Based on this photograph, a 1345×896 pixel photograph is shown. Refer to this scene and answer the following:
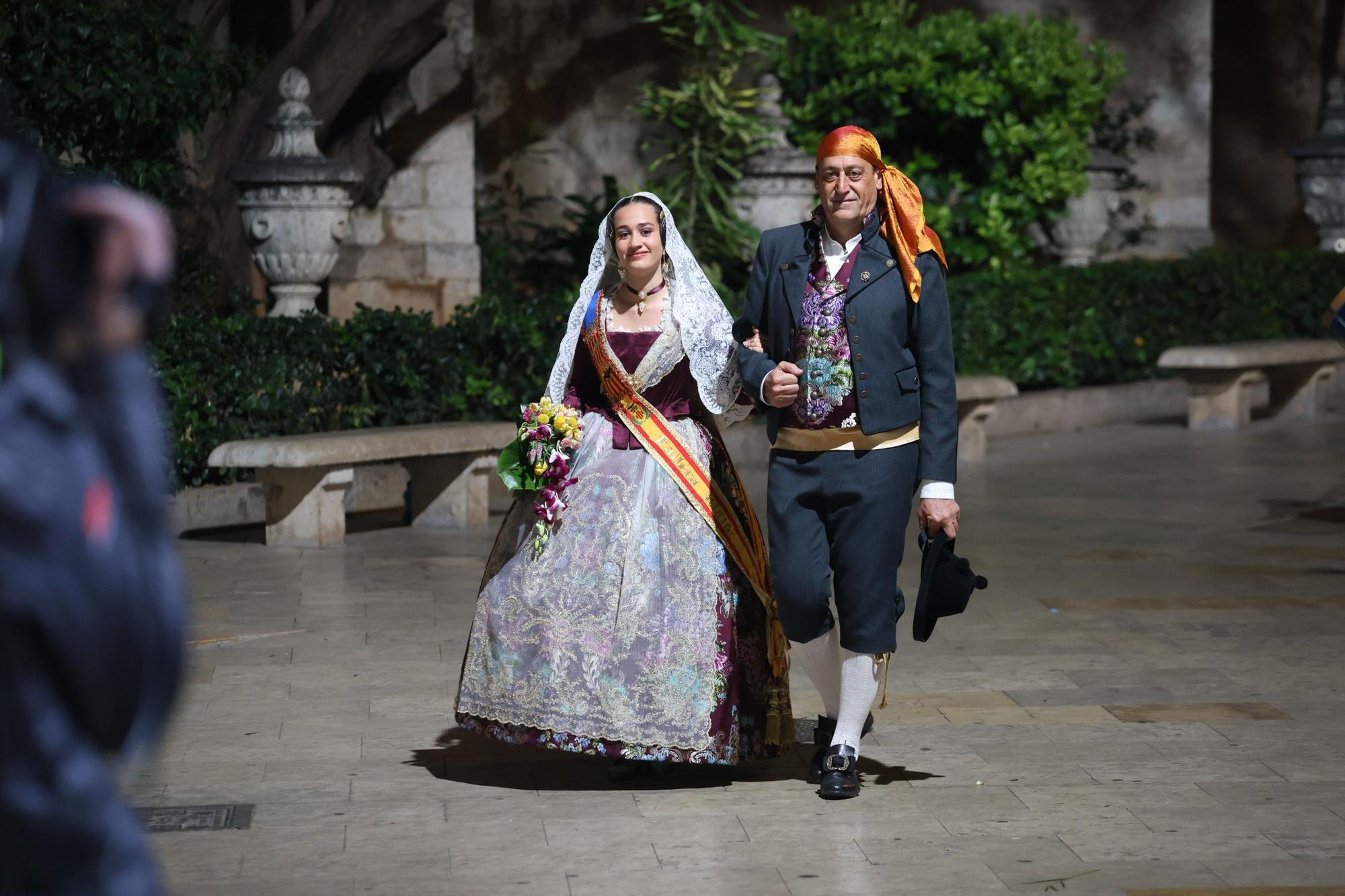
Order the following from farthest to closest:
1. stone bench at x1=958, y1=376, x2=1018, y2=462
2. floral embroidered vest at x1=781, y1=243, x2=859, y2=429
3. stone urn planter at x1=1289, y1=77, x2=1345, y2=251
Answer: stone urn planter at x1=1289, y1=77, x2=1345, y2=251, stone bench at x1=958, y1=376, x2=1018, y2=462, floral embroidered vest at x1=781, y1=243, x2=859, y2=429

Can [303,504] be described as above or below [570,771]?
above

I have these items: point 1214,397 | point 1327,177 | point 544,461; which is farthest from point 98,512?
point 1327,177

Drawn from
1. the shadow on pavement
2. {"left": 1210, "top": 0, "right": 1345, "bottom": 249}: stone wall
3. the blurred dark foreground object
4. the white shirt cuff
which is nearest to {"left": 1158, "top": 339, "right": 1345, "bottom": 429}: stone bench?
{"left": 1210, "top": 0, "right": 1345, "bottom": 249}: stone wall

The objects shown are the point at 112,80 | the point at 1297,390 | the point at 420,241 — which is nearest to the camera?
the point at 112,80

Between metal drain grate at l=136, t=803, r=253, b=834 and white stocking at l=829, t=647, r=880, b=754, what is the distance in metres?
1.47

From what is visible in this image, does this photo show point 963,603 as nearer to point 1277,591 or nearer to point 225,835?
point 225,835

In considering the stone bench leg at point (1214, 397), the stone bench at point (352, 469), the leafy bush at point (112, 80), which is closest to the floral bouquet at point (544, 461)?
the stone bench at point (352, 469)

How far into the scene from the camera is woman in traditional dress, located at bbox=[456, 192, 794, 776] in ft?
16.0

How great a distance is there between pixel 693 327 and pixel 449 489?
4.48 metres

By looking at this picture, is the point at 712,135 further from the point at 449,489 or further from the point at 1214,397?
the point at 449,489

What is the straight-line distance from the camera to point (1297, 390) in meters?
14.5

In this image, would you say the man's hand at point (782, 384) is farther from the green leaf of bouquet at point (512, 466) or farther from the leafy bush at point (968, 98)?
the leafy bush at point (968, 98)

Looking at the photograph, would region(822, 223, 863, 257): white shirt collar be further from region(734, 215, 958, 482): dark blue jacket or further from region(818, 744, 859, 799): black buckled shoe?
region(818, 744, 859, 799): black buckled shoe

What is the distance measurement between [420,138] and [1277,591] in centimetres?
685
